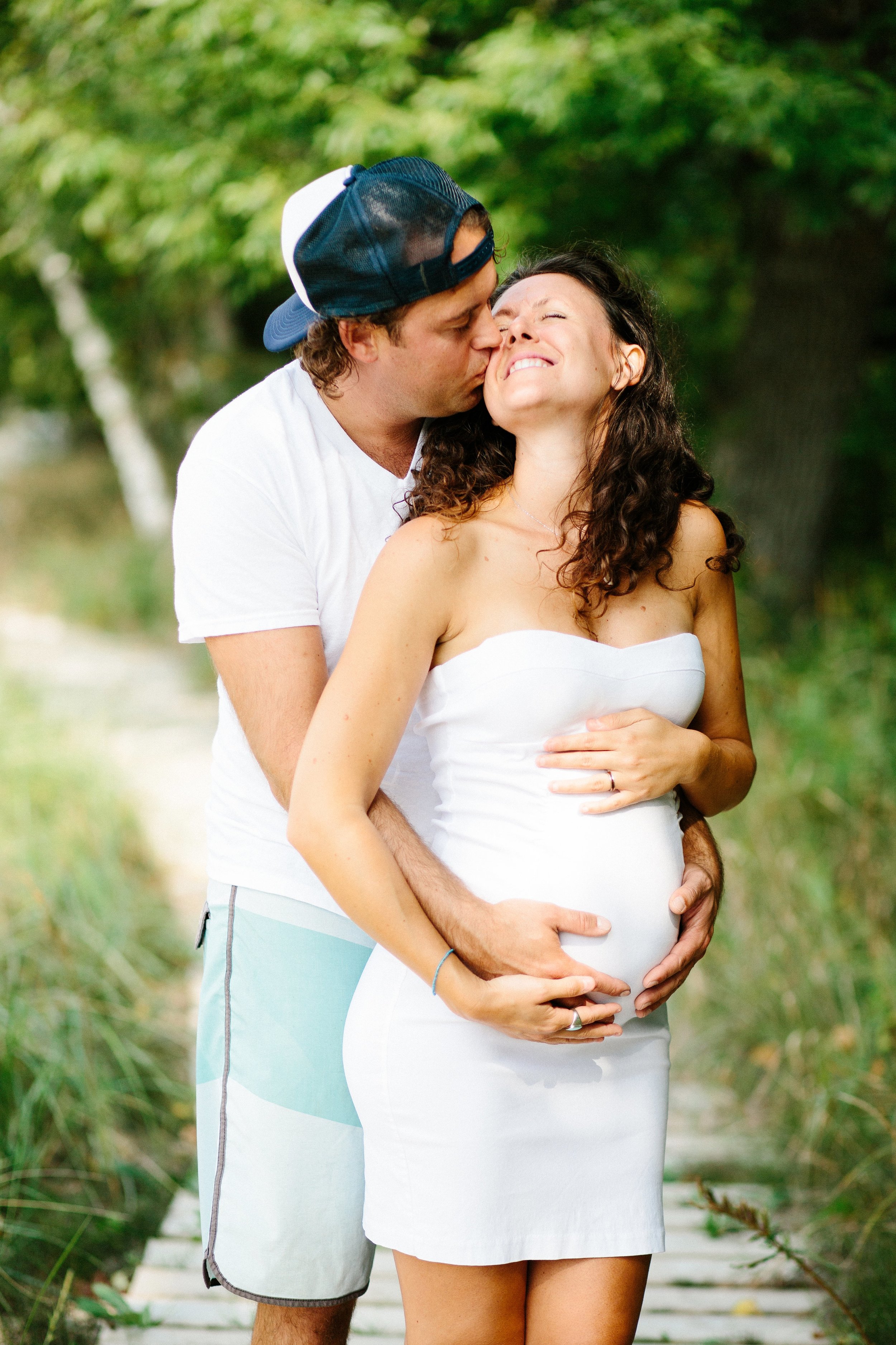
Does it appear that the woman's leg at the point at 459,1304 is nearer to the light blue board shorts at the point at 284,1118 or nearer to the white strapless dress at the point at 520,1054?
the white strapless dress at the point at 520,1054

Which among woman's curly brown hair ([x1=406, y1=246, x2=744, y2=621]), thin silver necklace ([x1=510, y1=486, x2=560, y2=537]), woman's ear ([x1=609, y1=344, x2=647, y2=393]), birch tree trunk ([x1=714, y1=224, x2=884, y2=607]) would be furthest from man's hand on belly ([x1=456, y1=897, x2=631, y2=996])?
birch tree trunk ([x1=714, y1=224, x2=884, y2=607])

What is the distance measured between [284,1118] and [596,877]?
0.70 meters

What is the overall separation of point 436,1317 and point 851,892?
2926mm

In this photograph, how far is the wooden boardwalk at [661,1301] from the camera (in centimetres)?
275

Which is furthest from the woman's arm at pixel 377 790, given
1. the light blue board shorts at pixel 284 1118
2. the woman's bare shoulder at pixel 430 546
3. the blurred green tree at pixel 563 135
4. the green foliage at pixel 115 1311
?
the blurred green tree at pixel 563 135

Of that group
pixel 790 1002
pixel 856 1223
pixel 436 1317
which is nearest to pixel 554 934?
pixel 436 1317

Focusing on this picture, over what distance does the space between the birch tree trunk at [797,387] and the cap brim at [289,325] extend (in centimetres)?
517

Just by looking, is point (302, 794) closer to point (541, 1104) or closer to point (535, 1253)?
point (541, 1104)

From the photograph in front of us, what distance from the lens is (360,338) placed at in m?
2.00

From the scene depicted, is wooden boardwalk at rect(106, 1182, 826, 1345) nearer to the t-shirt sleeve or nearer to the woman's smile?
the t-shirt sleeve

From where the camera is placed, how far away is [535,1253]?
5.83 ft

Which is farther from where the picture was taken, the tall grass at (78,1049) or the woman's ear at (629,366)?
the tall grass at (78,1049)

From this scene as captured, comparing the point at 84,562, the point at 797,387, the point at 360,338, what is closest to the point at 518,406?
the point at 360,338

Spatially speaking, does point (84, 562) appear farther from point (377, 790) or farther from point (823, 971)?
point (377, 790)
